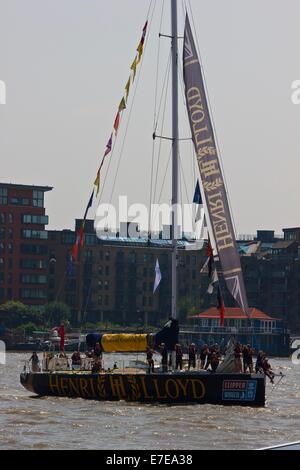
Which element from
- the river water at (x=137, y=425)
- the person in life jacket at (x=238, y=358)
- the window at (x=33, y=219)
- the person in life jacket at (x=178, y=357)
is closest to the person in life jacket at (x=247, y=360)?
the person in life jacket at (x=238, y=358)

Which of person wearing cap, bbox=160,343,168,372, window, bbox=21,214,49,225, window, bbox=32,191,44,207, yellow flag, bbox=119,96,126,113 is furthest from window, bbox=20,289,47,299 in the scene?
person wearing cap, bbox=160,343,168,372

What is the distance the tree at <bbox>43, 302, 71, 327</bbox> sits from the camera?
17450 cm

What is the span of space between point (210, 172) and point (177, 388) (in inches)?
318

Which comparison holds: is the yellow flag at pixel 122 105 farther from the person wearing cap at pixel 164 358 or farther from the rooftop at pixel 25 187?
the rooftop at pixel 25 187

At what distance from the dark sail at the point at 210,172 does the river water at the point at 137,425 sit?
201 inches

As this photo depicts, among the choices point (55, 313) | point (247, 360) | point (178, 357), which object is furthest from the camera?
point (55, 313)

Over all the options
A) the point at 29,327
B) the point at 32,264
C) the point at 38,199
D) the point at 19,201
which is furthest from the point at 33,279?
the point at 38,199

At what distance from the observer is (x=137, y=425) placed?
36.3m

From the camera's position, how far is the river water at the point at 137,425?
31.9 metres

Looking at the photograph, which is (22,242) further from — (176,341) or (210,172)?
(176,341)

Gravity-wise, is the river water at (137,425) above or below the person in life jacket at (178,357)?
below

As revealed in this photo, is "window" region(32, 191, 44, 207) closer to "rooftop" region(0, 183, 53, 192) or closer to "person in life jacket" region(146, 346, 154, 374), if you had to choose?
"rooftop" region(0, 183, 53, 192)

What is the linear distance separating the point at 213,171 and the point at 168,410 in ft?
29.9
